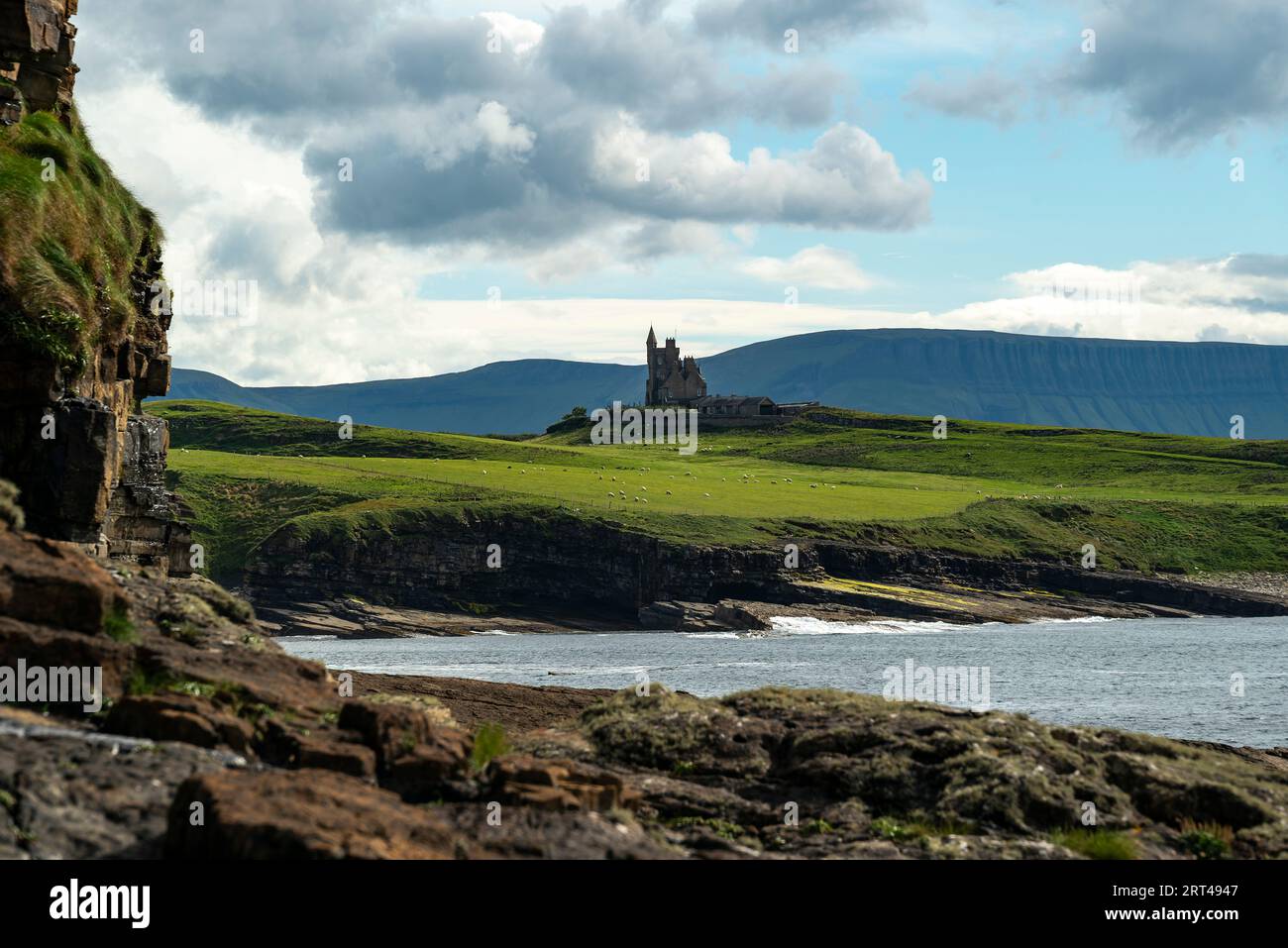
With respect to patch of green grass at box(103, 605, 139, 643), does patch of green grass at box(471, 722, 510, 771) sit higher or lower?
lower

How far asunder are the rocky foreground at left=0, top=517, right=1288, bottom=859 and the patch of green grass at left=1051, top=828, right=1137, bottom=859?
1.4 inches

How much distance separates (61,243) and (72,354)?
3.38 meters

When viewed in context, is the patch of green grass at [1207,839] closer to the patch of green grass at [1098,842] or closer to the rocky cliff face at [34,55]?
the patch of green grass at [1098,842]

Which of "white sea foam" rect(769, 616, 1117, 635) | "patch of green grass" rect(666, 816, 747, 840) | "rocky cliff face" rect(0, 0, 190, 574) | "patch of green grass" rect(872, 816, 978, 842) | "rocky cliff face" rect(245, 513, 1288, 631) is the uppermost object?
"rocky cliff face" rect(0, 0, 190, 574)

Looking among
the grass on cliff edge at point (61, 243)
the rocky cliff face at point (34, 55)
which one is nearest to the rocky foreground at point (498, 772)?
the grass on cliff edge at point (61, 243)

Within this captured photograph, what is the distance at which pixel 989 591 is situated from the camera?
15175 cm

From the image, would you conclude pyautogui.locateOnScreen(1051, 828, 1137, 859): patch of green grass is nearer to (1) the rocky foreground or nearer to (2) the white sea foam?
(1) the rocky foreground

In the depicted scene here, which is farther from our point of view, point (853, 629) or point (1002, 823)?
point (853, 629)

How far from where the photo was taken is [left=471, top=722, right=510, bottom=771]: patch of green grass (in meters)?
19.1

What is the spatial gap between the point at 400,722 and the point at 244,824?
4866 millimetres

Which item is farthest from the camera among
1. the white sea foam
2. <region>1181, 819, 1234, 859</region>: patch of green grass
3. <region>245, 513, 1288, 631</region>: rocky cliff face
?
<region>245, 513, 1288, 631</region>: rocky cliff face

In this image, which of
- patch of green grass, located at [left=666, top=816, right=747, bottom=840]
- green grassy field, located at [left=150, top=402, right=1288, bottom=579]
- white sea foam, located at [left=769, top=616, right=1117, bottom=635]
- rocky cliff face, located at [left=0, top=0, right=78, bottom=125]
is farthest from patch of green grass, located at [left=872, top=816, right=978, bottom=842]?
green grassy field, located at [left=150, top=402, right=1288, bottom=579]
